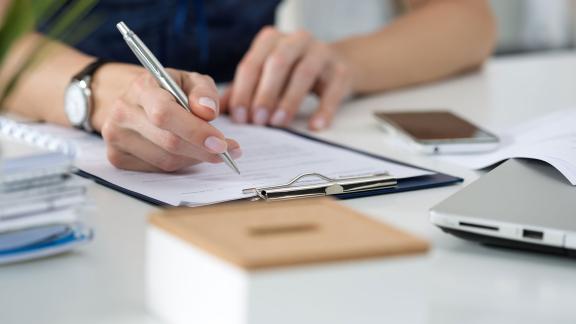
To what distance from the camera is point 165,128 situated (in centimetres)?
83

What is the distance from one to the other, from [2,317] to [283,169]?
0.37 metres

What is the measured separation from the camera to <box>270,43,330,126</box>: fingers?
1164mm

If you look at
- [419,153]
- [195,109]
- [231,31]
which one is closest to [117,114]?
[195,109]

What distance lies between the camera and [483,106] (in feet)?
4.34

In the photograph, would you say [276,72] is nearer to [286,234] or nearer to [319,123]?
[319,123]

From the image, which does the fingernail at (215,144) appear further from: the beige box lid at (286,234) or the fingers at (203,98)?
the beige box lid at (286,234)

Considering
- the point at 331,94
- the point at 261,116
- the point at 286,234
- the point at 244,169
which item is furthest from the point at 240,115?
the point at 286,234

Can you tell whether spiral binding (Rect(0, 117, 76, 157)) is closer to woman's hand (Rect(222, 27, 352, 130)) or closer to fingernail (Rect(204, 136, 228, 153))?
fingernail (Rect(204, 136, 228, 153))

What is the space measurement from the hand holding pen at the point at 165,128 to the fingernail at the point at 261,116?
0.76ft

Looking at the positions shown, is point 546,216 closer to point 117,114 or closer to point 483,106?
point 117,114

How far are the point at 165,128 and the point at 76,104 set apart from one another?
28cm

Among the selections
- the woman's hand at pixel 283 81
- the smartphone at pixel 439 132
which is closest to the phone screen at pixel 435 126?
the smartphone at pixel 439 132

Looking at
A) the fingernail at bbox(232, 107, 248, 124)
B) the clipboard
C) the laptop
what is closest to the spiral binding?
the clipboard

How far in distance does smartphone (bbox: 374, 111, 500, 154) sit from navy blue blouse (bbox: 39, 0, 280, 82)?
466mm
